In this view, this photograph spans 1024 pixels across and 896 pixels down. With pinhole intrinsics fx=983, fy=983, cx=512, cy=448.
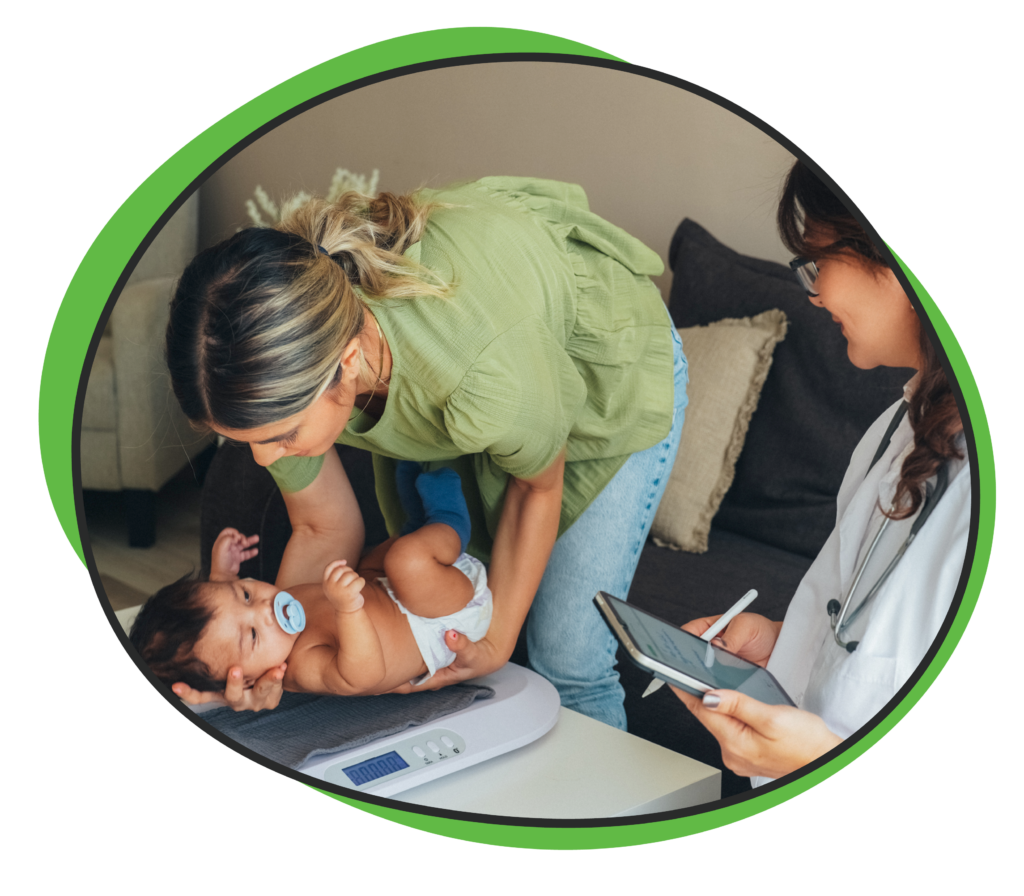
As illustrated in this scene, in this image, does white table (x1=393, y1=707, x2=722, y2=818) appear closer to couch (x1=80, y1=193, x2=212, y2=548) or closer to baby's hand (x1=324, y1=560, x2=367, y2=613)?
baby's hand (x1=324, y1=560, x2=367, y2=613)

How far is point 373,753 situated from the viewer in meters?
0.91

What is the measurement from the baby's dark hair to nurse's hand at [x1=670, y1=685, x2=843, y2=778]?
0.43m

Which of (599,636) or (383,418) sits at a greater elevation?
(383,418)

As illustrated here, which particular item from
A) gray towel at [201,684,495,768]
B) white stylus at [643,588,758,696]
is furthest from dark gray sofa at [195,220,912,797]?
gray towel at [201,684,495,768]

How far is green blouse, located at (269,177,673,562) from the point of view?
31.6 inches

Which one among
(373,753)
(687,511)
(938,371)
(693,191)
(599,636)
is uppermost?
(693,191)

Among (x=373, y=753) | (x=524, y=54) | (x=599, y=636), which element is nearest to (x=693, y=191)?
(x=524, y=54)

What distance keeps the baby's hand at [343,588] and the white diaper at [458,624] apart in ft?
0.24

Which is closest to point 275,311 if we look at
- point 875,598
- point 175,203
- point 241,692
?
point 175,203

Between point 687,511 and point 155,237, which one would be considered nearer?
point 155,237

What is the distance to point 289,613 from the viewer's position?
0.85m

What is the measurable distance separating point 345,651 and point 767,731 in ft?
1.25

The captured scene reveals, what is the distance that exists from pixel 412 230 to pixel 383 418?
0.52 feet

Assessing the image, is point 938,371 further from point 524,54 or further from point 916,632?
point 524,54
